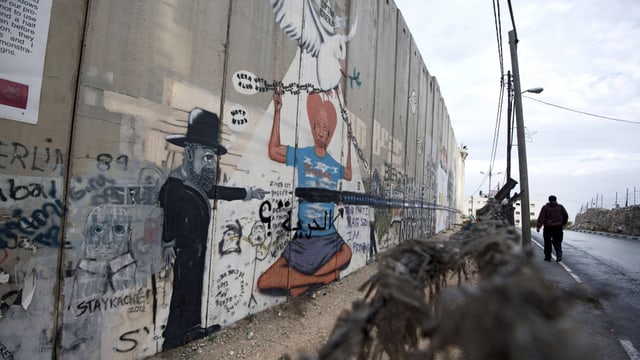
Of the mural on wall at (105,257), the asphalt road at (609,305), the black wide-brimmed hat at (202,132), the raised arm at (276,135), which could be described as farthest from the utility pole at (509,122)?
the mural on wall at (105,257)

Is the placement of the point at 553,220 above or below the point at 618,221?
below

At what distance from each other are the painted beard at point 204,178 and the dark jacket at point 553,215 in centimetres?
969

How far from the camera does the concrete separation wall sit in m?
2.73

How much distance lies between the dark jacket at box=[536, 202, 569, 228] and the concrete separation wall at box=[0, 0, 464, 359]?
6960mm

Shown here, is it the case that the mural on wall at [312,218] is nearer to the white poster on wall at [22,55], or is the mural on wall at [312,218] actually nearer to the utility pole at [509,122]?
the white poster on wall at [22,55]

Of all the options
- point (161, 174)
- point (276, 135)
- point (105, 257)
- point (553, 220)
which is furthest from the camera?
point (553, 220)

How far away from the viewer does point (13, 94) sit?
8.50ft

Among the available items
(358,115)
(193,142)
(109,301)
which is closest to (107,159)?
(193,142)

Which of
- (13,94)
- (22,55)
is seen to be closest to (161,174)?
(13,94)

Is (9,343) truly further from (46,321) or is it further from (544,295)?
(544,295)

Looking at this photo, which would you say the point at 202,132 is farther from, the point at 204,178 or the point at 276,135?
the point at 276,135

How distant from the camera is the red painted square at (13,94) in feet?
8.38

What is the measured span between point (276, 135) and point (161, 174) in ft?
6.66

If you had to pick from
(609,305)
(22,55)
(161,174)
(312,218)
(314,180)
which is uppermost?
(22,55)
